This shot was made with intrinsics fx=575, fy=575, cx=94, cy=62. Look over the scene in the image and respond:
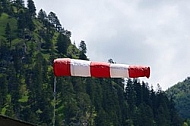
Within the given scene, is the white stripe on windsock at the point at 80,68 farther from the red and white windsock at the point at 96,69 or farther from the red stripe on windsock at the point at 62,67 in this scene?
the red stripe on windsock at the point at 62,67

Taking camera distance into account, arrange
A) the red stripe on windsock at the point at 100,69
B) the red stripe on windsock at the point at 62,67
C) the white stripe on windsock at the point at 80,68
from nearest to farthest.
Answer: the red stripe on windsock at the point at 100,69, the white stripe on windsock at the point at 80,68, the red stripe on windsock at the point at 62,67

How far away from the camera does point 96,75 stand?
17.2 m

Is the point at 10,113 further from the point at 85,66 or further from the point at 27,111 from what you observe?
the point at 85,66

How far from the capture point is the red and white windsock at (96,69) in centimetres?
1725

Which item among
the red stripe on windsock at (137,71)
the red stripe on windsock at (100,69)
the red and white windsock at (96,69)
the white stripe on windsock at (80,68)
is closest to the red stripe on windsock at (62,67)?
the red and white windsock at (96,69)

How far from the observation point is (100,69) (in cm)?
1720

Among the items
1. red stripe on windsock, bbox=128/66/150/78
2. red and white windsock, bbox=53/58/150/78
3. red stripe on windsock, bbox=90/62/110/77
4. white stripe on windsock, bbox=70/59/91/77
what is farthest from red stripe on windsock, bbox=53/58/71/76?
red stripe on windsock, bbox=128/66/150/78

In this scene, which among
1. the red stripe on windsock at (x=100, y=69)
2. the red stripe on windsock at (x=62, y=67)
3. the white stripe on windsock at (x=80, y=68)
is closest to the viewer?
the red stripe on windsock at (x=100, y=69)

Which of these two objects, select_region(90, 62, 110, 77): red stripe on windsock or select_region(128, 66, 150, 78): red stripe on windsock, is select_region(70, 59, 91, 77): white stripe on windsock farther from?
select_region(128, 66, 150, 78): red stripe on windsock

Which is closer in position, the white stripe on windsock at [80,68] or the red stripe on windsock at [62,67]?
the white stripe on windsock at [80,68]

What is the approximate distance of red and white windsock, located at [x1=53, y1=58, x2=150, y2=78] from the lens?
56.6 ft

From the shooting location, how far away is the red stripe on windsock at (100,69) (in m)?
17.2

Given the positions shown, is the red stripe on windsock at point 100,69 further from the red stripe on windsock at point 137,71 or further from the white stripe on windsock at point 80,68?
the red stripe on windsock at point 137,71

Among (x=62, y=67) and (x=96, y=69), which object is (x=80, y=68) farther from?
(x=96, y=69)
